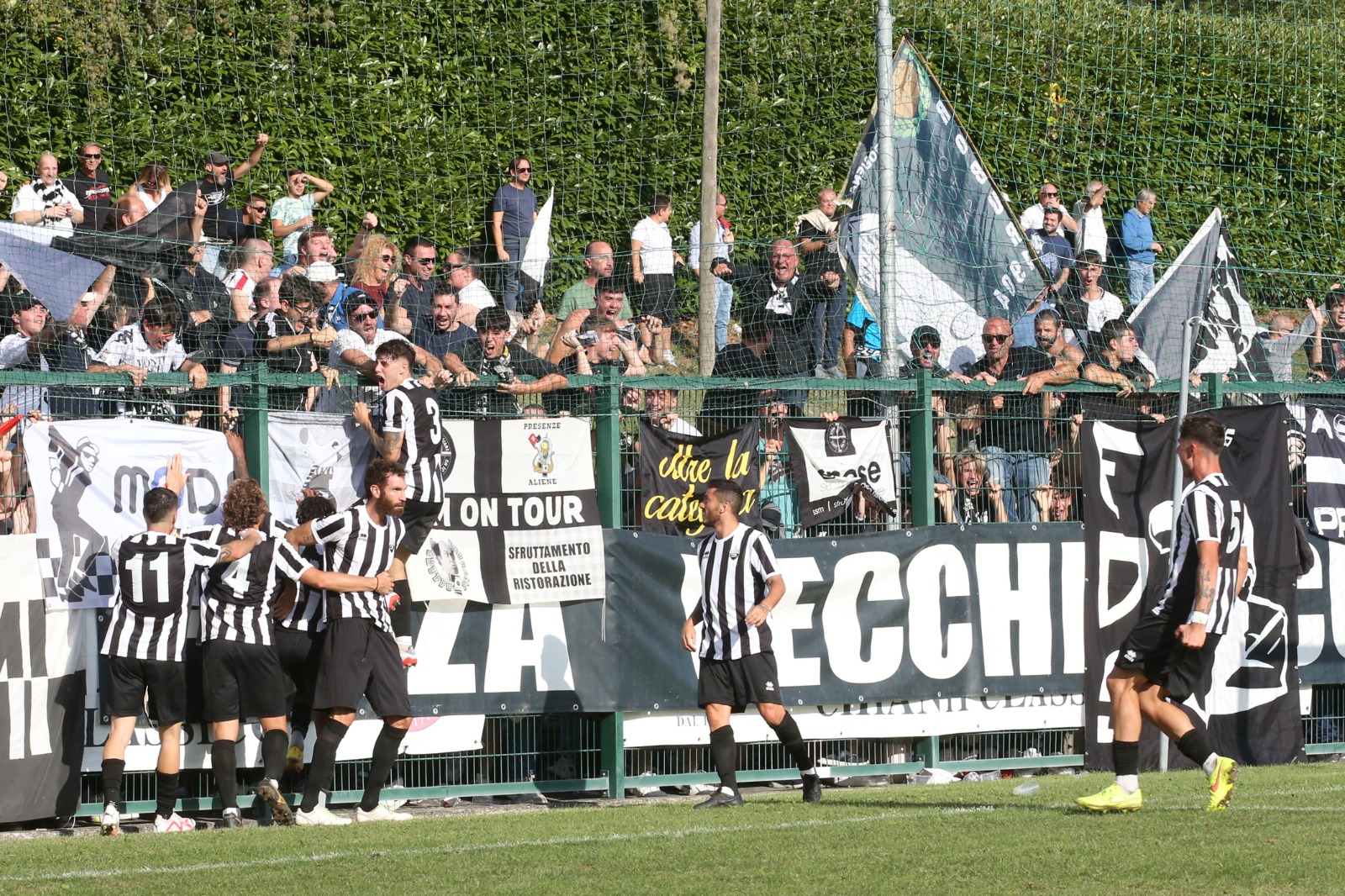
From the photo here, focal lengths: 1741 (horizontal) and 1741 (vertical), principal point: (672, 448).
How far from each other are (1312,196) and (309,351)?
12.3 metres

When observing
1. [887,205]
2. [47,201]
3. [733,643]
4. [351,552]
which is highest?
[47,201]

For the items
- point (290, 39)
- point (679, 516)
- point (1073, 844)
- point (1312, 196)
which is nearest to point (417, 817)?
point (679, 516)

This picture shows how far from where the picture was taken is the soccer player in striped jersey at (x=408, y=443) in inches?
Answer: 422

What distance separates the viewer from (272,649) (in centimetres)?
1024

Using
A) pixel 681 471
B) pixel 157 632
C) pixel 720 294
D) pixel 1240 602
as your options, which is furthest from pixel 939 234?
pixel 157 632

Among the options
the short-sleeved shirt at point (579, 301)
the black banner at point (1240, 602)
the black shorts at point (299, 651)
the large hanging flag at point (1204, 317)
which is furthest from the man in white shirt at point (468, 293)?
the large hanging flag at point (1204, 317)

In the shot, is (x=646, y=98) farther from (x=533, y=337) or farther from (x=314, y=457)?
(x=314, y=457)

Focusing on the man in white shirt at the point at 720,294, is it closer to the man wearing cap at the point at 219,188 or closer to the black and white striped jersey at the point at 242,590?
the man wearing cap at the point at 219,188

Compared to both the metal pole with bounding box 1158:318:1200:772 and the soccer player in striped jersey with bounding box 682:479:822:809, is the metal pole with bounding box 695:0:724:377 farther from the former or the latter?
the soccer player in striped jersey with bounding box 682:479:822:809

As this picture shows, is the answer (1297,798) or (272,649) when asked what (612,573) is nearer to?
(272,649)

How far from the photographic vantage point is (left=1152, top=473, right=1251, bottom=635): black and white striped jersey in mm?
9117

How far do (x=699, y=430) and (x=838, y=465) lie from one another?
1017mm

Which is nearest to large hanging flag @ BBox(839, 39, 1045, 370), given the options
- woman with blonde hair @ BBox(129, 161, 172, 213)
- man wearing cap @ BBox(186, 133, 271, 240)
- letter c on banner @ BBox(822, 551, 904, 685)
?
letter c on banner @ BBox(822, 551, 904, 685)

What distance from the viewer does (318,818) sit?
32.6ft
